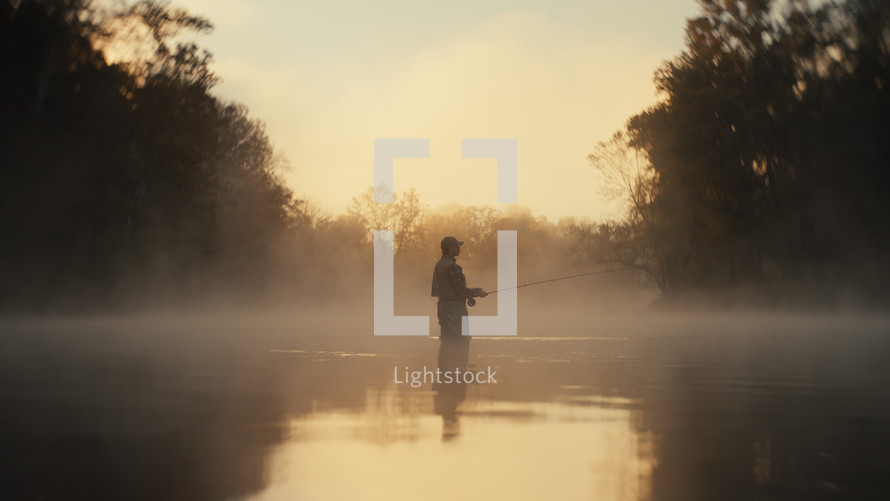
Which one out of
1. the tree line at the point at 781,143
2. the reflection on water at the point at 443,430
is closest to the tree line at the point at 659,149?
the tree line at the point at 781,143

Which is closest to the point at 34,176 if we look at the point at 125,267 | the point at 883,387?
the point at 125,267

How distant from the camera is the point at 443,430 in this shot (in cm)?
822

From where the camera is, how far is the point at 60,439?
24.8 feet

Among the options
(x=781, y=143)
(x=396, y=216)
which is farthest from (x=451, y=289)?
(x=396, y=216)

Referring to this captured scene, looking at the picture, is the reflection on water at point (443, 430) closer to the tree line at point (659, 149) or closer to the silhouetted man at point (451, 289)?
the silhouetted man at point (451, 289)

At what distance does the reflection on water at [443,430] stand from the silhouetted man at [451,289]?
0.56 meters

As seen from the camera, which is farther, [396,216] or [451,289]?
[396,216]

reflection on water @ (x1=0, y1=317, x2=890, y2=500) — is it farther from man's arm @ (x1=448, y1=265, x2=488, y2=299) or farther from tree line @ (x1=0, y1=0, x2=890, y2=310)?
tree line @ (x1=0, y1=0, x2=890, y2=310)

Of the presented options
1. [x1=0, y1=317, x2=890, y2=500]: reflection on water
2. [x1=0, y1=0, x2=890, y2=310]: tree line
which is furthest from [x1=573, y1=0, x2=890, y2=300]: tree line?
[x1=0, y1=317, x2=890, y2=500]: reflection on water

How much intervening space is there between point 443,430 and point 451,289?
24.3ft

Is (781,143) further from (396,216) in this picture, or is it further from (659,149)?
(396,216)

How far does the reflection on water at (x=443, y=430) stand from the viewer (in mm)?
5855

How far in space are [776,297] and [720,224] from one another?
4.11 metres

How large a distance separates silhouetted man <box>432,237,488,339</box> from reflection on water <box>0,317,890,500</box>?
0.56m
